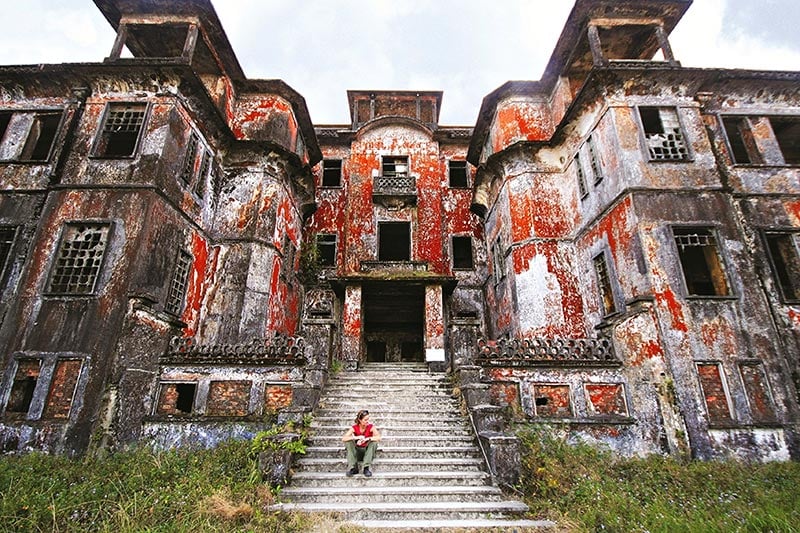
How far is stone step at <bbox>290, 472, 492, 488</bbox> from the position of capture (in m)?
6.90

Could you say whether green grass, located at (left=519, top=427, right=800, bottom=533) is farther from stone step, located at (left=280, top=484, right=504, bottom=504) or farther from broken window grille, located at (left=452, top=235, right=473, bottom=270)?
broken window grille, located at (left=452, top=235, right=473, bottom=270)

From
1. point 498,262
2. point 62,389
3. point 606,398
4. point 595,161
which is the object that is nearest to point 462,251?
point 498,262

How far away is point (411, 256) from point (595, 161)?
8267mm

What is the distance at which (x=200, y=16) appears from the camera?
1363 cm

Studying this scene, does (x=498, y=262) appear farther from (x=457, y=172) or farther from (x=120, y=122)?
(x=120, y=122)

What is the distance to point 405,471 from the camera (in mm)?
7293

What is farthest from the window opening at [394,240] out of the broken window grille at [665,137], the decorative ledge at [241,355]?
the broken window grille at [665,137]

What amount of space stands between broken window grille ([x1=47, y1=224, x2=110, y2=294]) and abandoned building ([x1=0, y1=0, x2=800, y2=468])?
0.19 ft

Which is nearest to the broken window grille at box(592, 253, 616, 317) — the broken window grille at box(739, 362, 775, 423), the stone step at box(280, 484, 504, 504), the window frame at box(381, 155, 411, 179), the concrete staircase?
the broken window grille at box(739, 362, 775, 423)

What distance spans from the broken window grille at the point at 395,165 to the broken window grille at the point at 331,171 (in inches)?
114

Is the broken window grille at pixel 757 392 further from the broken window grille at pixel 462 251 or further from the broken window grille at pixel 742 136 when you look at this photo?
the broken window grille at pixel 462 251

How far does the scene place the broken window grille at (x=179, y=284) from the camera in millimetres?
11750

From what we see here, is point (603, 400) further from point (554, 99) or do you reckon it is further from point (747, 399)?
point (554, 99)

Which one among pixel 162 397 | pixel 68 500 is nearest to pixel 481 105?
pixel 162 397
